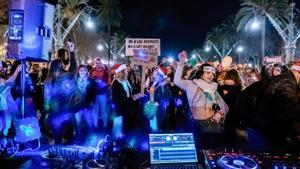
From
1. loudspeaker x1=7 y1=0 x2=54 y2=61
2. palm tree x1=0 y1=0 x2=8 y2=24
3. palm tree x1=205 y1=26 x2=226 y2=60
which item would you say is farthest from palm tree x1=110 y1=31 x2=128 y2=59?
loudspeaker x1=7 y1=0 x2=54 y2=61

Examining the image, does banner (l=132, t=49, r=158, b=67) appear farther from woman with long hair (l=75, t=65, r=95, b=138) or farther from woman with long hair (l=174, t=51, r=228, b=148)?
woman with long hair (l=174, t=51, r=228, b=148)

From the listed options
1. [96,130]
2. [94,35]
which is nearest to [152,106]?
[96,130]

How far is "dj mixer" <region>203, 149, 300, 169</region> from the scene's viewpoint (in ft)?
11.2

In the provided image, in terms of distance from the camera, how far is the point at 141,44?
12.2 metres

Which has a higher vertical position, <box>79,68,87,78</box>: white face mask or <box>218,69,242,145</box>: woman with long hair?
<box>79,68,87,78</box>: white face mask

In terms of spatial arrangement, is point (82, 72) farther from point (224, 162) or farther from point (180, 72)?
point (224, 162)

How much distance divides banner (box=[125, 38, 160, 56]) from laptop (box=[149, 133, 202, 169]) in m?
8.10

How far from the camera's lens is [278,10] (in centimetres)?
5591

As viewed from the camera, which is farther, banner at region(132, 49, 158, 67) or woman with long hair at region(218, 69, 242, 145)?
banner at region(132, 49, 158, 67)

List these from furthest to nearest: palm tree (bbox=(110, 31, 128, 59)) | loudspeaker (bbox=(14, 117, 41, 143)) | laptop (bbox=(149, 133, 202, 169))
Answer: palm tree (bbox=(110, 31, 128, 59)) < loudspeaker (bbox=(14, 117, 41, 143)) < laptop (bbox=(149, 133, 202, 169))

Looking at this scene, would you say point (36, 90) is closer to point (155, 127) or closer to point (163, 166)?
point (155, 127)

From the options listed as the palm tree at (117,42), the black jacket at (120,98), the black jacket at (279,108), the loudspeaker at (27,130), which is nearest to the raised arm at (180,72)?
the black jacket at (279,108)

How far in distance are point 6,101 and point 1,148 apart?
343cm

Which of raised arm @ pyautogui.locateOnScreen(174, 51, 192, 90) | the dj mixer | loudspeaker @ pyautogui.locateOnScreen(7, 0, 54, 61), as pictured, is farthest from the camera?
loudspeaker @ pyautogui.locateOnScreen(7, 0, 54, 61)
